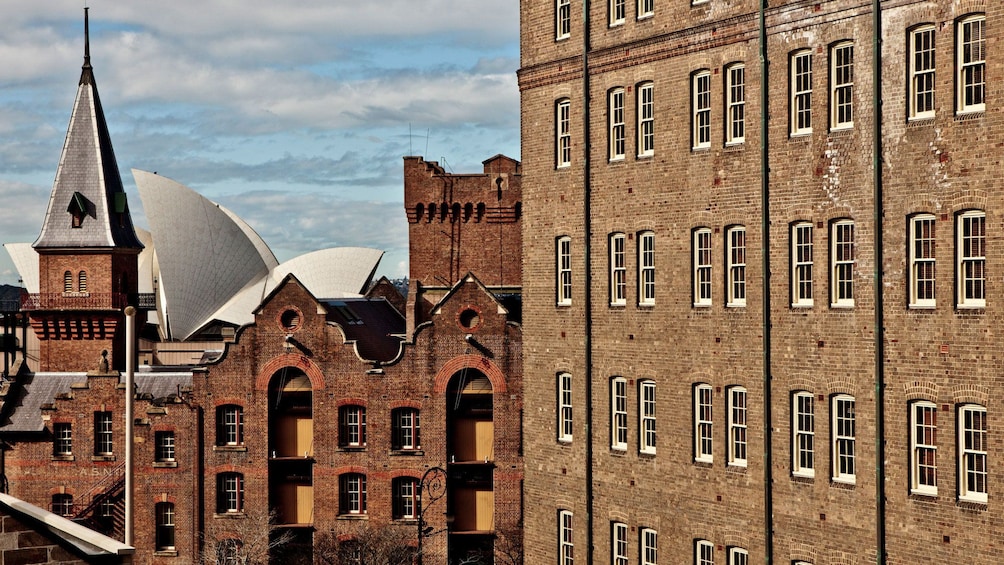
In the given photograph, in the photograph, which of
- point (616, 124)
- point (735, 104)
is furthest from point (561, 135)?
point (735, 104)

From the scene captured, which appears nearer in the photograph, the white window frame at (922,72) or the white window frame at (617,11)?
the white window frame at (922,72)

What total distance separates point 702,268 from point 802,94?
5.51 m

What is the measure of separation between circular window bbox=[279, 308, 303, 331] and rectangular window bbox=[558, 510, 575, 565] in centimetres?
2358

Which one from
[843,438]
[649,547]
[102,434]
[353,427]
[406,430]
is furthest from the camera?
[102,434]

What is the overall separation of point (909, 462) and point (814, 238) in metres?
5.70

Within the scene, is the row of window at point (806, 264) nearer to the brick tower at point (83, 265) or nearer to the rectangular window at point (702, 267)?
the rectangular window at point (702, 267)

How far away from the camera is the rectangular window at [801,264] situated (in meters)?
35.7

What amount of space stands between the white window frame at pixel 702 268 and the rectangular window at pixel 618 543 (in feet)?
22.8

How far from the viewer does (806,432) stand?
35.8 metres

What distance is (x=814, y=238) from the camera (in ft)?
116

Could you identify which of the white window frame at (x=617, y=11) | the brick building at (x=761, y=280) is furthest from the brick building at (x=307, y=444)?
the white window frame at (x=617, y=11)

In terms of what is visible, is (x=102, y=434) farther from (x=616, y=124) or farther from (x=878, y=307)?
(x=878, y=307)

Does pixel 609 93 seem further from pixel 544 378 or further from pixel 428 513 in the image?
pixel 428 513

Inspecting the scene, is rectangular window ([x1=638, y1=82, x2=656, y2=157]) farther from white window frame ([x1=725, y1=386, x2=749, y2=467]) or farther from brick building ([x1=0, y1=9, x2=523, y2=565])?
brick building ([x1=0, y1=9, x2=523, y2=565])
